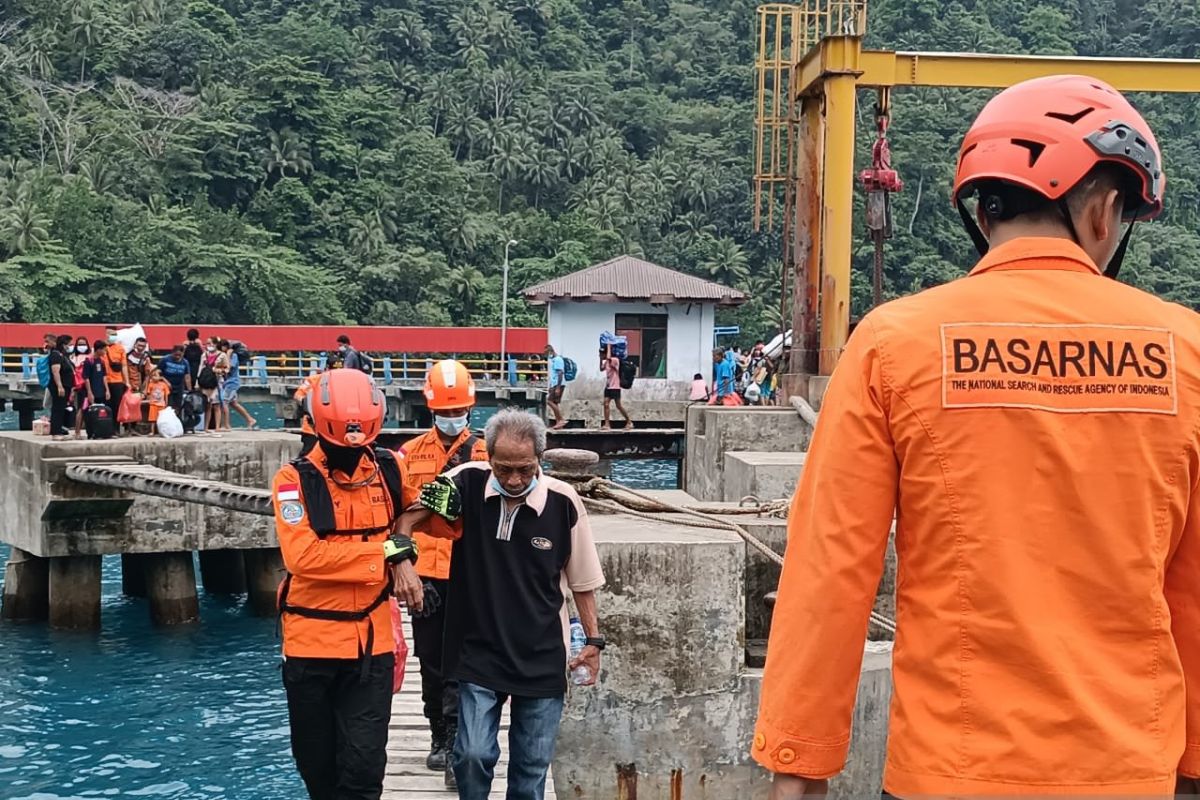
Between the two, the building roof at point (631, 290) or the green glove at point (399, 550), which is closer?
the green glove at point (399, 550)

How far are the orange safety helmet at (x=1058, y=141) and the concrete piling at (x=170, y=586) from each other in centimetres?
1678

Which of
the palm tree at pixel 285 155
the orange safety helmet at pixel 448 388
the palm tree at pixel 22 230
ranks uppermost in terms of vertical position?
the palm tree at pixel 285 155

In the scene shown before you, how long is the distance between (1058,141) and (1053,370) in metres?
0.38

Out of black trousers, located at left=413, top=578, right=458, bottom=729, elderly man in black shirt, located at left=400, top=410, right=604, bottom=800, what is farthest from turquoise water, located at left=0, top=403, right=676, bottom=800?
elderly man in black shirt, located at left=400, top=410, right=604, bottom=800

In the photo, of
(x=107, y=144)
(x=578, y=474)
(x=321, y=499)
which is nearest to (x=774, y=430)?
(x=578, y=474)

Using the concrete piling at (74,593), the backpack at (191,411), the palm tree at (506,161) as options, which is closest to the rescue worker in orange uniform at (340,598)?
the concrete piling at (74,593)

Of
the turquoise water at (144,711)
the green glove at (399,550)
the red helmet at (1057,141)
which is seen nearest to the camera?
the red helmet at (1057,141)

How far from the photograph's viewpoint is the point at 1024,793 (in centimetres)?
234

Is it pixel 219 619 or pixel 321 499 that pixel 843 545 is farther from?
pixel 219 619

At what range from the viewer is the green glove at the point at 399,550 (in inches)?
218

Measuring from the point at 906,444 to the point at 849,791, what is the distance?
224 inches

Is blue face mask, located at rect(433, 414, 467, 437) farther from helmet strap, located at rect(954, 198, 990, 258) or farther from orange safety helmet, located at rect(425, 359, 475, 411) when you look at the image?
helmet strap, located at rect(954, 198, 990, 258)

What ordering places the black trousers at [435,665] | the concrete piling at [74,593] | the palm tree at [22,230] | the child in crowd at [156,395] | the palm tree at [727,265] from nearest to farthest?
the black trousers at [435,665], the concrete piling at [74,593], the child in crowd at [156,395], the palm tree at [22,230], the palm tree at [727,265]

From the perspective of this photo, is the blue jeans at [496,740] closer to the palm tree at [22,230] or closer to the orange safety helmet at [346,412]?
the orange safety helmet at [346,412]
